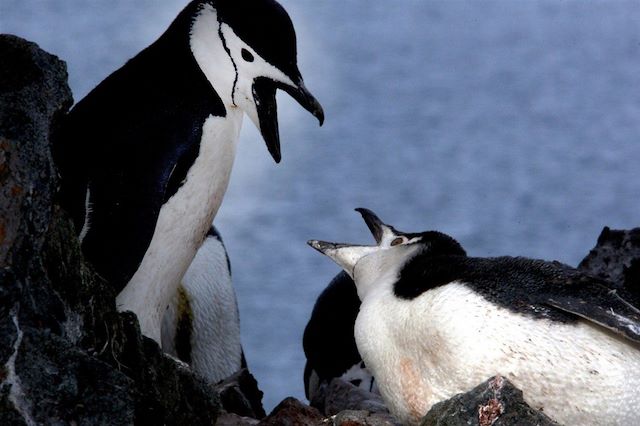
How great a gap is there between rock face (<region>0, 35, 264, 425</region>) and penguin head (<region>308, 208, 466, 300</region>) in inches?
24.6

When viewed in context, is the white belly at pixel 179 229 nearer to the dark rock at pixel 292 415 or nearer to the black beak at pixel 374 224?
the black beak at pixel 374 224

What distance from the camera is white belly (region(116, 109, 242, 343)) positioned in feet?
12.2

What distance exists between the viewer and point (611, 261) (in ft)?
12.8

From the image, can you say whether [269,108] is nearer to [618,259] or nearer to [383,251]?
[383,251]

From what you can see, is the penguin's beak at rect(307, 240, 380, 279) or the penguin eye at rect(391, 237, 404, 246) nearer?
the penguin eye at rect(391, 237, 404, 246)

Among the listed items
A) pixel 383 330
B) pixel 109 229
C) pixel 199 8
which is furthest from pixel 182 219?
pixel 383 330

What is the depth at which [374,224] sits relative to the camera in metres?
3.56

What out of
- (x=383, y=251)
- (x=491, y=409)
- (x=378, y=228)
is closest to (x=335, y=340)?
(x=378, y=228)

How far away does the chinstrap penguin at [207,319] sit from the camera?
448 cm

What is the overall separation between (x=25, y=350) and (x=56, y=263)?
0.27 m

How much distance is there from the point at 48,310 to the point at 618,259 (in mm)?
1904

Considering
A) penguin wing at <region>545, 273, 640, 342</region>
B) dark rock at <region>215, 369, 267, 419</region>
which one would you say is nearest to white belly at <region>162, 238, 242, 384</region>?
dark rock at <region>215, 369, 267, 419</region>

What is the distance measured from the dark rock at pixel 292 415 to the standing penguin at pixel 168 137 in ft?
1.88

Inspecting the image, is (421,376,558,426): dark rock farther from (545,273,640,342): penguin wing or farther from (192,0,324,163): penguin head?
(192,0,324,163): penguin head
